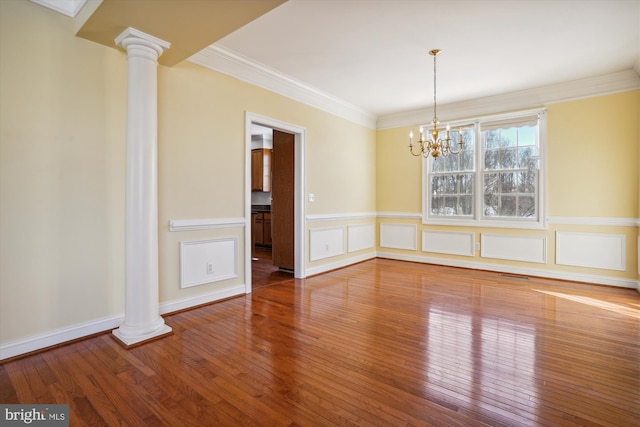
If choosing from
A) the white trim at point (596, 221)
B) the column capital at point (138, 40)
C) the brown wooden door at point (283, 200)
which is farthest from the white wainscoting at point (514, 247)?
the column capital at point (138, 40)

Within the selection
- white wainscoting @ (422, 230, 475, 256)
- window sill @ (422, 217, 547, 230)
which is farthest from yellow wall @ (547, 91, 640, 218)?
white wainscoting @ (422, 230, 475, 256)

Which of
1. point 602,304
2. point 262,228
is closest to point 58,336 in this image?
point 262,228

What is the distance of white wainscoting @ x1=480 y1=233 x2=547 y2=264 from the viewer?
190 inches

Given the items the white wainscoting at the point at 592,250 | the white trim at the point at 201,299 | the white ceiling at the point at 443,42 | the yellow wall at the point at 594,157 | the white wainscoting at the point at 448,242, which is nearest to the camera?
the white ceiling at the point at 443,42

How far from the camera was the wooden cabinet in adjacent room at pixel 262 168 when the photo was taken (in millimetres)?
7734

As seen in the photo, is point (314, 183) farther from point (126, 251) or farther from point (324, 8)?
point (126, 251)

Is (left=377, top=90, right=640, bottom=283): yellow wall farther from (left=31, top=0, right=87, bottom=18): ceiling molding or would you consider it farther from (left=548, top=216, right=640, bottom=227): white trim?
(left=31, top=0, right=87, bottom=18): ceiling molding

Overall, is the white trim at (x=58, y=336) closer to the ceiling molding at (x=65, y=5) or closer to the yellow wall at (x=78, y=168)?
the yellow wall at (x=78, y=168)

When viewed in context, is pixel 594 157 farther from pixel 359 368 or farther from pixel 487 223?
pixel 359 368

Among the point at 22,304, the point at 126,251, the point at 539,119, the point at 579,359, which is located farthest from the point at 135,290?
the point at 539,119

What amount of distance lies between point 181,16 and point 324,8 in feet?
3.88

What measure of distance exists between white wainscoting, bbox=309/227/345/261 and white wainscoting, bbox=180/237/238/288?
4.72ft

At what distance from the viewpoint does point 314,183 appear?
4.93 m

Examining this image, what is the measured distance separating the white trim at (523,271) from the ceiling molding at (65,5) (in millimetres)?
5653
